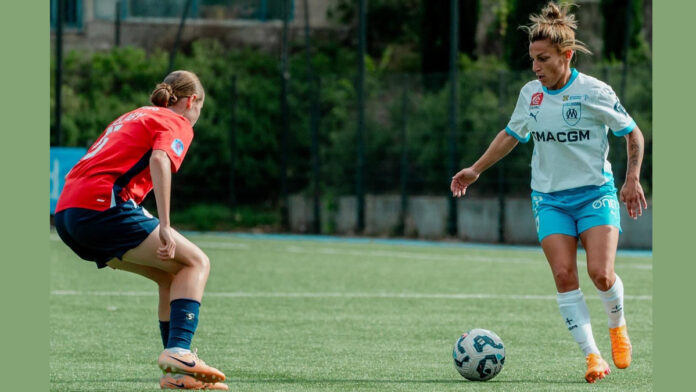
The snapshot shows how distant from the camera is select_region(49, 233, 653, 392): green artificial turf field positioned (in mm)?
6262

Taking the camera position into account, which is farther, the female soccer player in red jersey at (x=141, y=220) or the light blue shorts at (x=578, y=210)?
the light blue shorts at (x=578, y=210)

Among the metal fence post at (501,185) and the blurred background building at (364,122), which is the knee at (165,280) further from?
the metal fence post at (501,185)

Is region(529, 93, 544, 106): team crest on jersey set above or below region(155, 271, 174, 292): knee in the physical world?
above

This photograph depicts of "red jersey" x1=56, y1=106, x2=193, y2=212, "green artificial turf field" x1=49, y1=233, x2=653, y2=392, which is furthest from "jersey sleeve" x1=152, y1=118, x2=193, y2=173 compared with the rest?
"green artificial turf field" x1=49, y1=233, x2=653, y2=392

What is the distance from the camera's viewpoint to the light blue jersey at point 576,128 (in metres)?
6.41

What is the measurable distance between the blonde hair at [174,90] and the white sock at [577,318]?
2.31 meters

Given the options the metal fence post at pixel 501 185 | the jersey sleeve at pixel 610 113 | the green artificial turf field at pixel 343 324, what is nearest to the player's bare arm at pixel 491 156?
the jersey sleeve at pixel 610 113

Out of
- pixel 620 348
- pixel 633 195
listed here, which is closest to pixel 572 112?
pixel 633 195

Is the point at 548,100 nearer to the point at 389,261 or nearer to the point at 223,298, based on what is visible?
the point at 223,298

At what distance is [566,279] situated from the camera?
252 inches

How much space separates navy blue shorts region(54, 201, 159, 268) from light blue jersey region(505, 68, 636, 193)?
2228mm

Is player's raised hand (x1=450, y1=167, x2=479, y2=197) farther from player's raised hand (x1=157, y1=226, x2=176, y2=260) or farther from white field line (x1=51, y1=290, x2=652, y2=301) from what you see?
white field line (x1=51, y1=290, x2=652, y2=301)

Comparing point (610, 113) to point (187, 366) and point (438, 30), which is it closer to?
point (187, 366)

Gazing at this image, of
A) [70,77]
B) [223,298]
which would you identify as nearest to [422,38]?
[70,77]
